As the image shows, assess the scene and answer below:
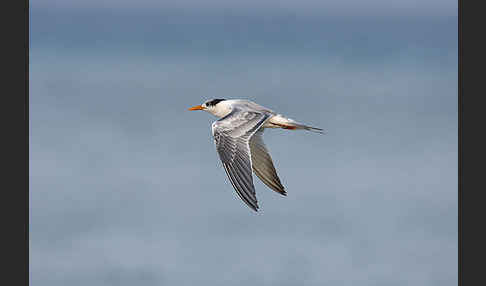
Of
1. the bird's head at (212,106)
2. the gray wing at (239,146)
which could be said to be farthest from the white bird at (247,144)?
the bird's head at (212,106)

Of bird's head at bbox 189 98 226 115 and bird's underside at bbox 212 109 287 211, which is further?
bird's head at bbox 189 98 226 115

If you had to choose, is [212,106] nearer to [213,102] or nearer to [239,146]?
[213,102]

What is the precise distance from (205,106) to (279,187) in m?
1.20

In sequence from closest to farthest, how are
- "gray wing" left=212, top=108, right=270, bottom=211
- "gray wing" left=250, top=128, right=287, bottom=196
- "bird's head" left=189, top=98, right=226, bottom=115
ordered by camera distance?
"gray wing" left=212, top=108, right=270, bottom=211
"gray wing" left=250, top=128, right=287, bottom=196
"bird's head" left=189, top=98, right=226, bottom=115

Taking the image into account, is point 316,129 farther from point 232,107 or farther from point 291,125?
point 232,107

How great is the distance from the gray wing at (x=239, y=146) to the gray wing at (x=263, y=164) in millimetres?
204

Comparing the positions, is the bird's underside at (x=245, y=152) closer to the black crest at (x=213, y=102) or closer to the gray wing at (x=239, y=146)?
the gray wing at (x=239, y=146)

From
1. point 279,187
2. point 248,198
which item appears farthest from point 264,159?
point 248,198

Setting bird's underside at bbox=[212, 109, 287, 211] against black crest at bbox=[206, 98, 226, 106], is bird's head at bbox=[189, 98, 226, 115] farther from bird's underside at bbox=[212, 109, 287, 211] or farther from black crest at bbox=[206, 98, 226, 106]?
bird's underside at bbox=[212, 109, 287, 211]

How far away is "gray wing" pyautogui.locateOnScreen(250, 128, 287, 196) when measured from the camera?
6664 millimetres

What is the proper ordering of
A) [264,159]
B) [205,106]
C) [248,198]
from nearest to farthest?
1. [248,198]
2. [264,159]
3. [205,106]

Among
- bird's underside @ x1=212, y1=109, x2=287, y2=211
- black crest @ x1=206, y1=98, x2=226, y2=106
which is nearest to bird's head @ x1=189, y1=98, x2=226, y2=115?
black crest @ x1=206, y1=98, x2=226, y2=106

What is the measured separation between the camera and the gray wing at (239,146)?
19.3 ft

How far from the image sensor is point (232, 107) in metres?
6.94
